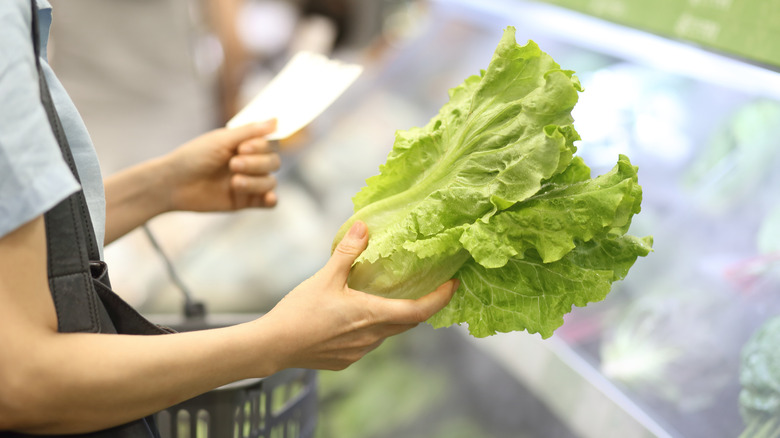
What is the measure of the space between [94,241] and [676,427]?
1.35 metres

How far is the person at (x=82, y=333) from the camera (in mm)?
856

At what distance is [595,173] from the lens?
2074 mm

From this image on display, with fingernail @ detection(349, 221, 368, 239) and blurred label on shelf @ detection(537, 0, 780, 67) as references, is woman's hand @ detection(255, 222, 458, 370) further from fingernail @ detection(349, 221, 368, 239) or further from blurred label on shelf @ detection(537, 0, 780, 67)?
blurred label on shelf @ detection(537, 0, 780, 67)

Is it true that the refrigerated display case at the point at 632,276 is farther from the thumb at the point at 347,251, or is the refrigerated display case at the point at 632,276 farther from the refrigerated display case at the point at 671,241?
the thumb at the point at 347,251

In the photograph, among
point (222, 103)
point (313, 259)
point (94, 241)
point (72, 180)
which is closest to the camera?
point (72, 180)

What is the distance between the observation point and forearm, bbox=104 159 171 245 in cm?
166

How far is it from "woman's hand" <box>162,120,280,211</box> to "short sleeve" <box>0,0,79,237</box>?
0.83 meters

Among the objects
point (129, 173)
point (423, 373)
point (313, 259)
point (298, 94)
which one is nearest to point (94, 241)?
point (129, 173)

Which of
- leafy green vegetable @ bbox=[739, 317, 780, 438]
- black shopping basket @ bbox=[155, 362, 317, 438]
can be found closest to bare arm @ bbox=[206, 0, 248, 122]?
black shopping basket @ bbox=[155, 362, 317, 438]

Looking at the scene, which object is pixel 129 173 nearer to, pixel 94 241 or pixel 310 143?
pixel 94 241

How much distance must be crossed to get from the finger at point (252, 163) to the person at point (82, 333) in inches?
22.8

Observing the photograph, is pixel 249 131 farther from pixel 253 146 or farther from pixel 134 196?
pixel 134 196

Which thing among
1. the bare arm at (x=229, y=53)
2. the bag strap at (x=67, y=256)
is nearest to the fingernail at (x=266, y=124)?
the bag strap at (x=67, y=256)

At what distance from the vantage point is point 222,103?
200 inches
